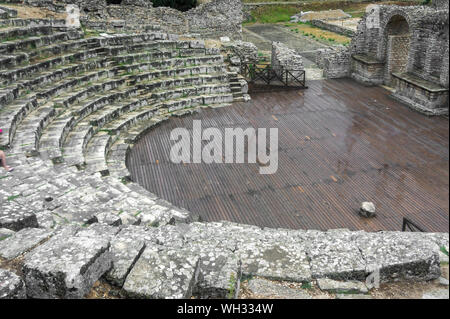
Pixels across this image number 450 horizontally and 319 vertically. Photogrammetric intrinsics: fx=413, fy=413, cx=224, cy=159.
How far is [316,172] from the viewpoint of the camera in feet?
29.7

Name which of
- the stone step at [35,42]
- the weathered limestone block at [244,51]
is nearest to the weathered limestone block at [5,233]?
the stone step at [35,42]

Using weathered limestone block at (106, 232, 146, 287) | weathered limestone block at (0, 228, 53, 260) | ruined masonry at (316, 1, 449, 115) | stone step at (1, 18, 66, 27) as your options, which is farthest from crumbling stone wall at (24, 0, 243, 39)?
weathered limestone block at (106, 232, 146, 287)

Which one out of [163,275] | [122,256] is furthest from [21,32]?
[163,275]

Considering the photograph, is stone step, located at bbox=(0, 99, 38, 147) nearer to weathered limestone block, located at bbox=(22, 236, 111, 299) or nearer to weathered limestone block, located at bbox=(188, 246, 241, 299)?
weathered limestone block, located at bbox=(22, 236, 111, 299)

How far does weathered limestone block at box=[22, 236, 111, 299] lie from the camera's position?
3273 millimetres

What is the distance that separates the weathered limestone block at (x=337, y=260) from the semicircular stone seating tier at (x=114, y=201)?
0.01 m

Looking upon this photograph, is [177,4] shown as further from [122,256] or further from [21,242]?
[122,256]

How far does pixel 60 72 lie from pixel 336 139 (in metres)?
7.86

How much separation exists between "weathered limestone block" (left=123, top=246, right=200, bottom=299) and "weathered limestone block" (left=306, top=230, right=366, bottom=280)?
50.7 inches

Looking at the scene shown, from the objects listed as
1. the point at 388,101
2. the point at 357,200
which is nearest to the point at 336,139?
the point at 357,200

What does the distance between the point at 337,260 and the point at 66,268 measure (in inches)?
101

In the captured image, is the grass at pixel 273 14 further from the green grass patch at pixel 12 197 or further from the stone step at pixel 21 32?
the green grass patch at pixel 12 197

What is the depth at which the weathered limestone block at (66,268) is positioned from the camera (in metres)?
3.27

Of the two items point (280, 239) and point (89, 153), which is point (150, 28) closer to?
point (89, 153)
